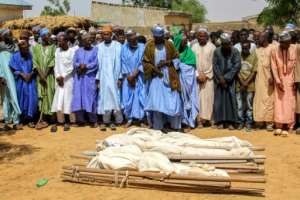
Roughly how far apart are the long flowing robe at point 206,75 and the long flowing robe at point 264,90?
0.82m

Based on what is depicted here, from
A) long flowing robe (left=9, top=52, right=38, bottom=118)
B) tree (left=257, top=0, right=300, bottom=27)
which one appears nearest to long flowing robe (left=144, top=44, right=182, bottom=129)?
long flowing robe (left=9, top=52, right=38, bottom=118)

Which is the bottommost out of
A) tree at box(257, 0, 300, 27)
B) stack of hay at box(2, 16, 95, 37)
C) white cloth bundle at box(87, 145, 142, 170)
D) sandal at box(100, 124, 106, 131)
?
sandal at box(100, 124, 106, 131)

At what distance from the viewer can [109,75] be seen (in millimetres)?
9812

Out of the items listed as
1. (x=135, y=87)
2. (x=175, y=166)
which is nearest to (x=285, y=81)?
(x=135, y=87)

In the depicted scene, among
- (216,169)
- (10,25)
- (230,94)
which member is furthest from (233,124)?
(10,25)

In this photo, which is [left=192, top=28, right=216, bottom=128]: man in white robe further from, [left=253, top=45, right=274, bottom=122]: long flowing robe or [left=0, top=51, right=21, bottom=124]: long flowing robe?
[left=0, top=51, right=21, bottom=124]: long flowing robe

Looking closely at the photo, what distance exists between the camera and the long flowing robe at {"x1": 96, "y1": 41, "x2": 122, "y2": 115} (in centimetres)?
980

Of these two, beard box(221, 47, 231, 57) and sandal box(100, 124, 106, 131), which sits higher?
beard box(221, 47, 231, 57)

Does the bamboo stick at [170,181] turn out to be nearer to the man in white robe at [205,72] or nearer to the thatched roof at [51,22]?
the man in white robe at [205,72]

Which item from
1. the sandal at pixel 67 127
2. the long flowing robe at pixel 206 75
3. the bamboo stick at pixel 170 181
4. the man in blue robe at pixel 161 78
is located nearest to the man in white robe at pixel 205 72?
the long flowing robe at pixel 206 75

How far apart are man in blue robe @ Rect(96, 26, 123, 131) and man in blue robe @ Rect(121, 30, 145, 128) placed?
12cm

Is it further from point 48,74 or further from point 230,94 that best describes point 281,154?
point 48,74

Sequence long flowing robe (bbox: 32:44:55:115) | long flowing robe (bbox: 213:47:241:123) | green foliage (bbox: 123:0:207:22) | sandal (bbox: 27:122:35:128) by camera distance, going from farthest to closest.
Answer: green foliage (bbox: 123:0:207:22) → sandal (bbox: 27:122:35:128) → long flowing robe (bbox: 32:44:55:115) → long flowing robe (bbox: 213:47:241:123)

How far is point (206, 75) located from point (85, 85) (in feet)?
7.56
